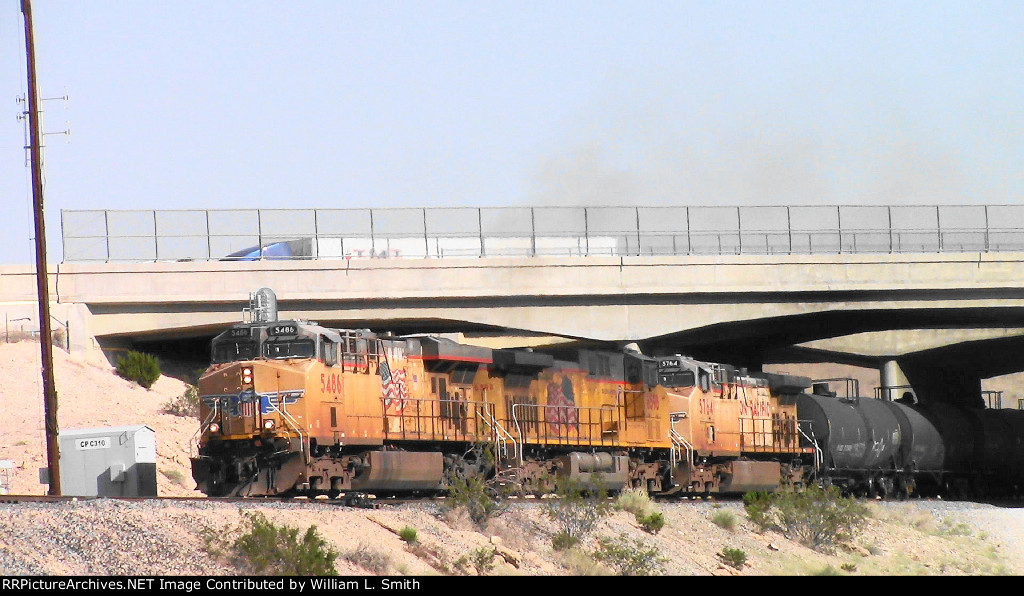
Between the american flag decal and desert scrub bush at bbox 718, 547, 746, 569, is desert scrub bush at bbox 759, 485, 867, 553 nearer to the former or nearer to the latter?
desert scrub bush at bbox 718, 547, 746, 569

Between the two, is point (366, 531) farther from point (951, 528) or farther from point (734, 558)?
point (951, 528)

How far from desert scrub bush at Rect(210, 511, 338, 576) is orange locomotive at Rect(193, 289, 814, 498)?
5.19 metres

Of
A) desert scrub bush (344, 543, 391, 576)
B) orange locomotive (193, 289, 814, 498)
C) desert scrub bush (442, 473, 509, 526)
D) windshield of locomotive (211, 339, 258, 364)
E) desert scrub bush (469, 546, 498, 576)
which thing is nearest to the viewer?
desert scrub bush (344, 543, 391, 576)

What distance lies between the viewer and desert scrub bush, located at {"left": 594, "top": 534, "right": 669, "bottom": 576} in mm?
19453

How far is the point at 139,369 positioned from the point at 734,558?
937 inches

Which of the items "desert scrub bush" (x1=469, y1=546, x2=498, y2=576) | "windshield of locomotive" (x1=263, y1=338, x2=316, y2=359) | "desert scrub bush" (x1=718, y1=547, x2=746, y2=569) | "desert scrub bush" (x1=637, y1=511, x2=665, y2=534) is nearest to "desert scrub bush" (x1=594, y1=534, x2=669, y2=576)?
"desert scrub bush" (x1=718, y1=547, x2=746, y2=569)

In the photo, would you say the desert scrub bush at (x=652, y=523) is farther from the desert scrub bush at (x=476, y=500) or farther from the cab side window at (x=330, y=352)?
the cab side window at (x=330, y=352)

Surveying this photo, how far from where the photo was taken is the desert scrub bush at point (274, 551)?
14734 millimetres

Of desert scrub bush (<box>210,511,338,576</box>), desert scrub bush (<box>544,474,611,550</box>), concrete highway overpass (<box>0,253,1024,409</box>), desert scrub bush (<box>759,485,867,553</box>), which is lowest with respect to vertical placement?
desert scrub bush (<box>759,485,867,553</box>)

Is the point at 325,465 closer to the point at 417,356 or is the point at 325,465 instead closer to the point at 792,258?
the point at 417,356

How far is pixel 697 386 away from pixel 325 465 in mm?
12535

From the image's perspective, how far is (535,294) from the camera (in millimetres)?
43031

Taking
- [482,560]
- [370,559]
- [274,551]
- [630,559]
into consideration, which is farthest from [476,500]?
[274,551]

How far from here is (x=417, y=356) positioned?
23953mm
